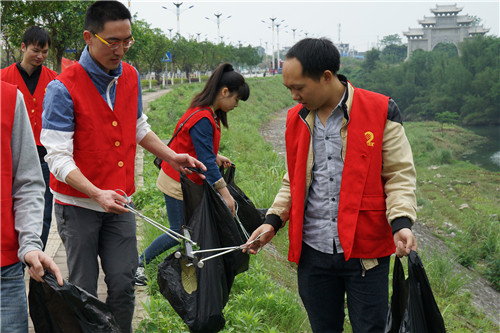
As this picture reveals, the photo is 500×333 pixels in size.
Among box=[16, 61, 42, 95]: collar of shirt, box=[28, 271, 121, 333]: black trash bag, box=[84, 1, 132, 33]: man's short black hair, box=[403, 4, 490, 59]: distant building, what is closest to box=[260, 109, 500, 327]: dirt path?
box=[16, 61, 42, 95]: collar of shirt

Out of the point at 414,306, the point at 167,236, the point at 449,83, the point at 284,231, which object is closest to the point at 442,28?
the point at 449,83

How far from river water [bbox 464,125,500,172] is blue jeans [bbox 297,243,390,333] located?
2717 cm

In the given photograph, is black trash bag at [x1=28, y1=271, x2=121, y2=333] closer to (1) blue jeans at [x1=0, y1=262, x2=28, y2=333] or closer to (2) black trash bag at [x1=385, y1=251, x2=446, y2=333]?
(1) blue jeans at [x1=0, y1=262, x2=28, y2=333]

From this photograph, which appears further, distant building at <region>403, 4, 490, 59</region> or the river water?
distant building at <region>403, 4, 490, 59</region>

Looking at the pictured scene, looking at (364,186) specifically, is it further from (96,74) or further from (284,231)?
(284,231)

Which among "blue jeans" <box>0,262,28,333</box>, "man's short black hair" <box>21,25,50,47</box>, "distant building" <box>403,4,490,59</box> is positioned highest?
"distant building" <box>403,4,490,59</box>

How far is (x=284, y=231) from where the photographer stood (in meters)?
6.83

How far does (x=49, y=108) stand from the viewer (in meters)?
2.66

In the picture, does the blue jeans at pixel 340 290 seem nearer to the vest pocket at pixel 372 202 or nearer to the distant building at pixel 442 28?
the vest pocket at pixel 372 202

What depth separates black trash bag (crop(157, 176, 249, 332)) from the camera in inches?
114

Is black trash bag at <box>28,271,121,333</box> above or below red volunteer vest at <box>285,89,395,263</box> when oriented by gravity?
below

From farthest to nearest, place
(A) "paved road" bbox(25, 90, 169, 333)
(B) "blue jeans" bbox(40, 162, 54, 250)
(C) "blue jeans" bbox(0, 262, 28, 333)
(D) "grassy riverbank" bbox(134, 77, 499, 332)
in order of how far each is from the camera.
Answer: (B) "blue jeans" bbox(40, 162, 54, 250) < (D) "grassy riverbank" bbox(134, 77, 499, 332) < (A) "paved road" bbox(25, 90, 169, 333) < (C) "blue jeans" bbox(0, 262, 28, 333)

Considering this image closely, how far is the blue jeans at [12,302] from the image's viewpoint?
1943mm

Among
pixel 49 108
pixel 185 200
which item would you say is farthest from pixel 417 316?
pixel 49 108
